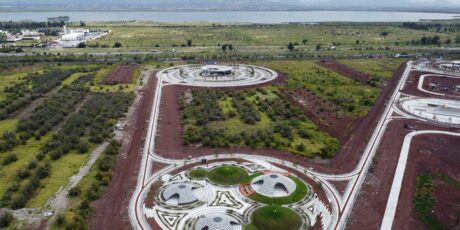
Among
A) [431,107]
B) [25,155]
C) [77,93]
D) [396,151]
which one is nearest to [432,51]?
[431,107]

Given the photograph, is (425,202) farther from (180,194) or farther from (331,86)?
(331,86)

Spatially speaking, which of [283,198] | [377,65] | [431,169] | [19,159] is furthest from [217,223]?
[377,65]

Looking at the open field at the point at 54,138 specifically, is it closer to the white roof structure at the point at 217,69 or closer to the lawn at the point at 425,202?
the white roof structure at the point at 217,69

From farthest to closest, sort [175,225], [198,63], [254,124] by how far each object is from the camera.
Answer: [198,63]
[254,124]
[175,225]

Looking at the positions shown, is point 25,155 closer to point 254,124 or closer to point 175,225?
point 175,225

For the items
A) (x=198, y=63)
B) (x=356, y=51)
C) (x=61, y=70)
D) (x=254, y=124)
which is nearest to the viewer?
(x=254, y=124)

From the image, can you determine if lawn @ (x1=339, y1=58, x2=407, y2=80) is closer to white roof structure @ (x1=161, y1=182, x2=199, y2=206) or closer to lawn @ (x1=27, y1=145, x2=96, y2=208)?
white roof structure @ (x1=161, y1=182, x2=199, y2=206)
